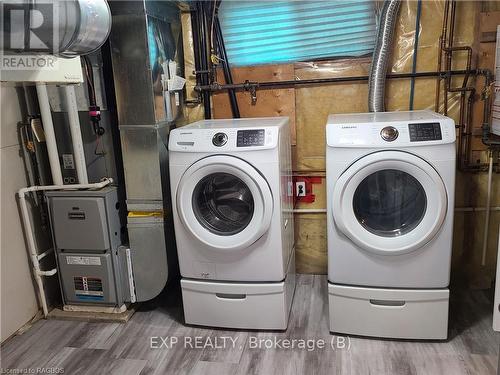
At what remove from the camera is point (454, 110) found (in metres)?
2.76


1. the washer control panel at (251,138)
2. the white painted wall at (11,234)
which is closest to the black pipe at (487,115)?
the washer control panel at (251,138)

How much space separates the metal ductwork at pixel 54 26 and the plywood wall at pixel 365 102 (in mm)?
1335

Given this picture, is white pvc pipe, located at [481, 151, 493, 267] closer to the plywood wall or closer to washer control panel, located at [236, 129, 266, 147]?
the plywood wall

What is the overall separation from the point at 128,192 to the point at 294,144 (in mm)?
1177

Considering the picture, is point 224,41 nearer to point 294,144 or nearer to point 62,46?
point 294,144

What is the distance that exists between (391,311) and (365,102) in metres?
1.37

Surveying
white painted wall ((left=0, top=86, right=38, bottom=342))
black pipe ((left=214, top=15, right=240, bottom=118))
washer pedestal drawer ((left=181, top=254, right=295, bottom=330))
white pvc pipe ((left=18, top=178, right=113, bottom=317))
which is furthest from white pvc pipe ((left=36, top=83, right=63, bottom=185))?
black pipe ((left=214, top=15, right=240, bottom=118))

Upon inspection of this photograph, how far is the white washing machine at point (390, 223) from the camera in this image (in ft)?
6.83

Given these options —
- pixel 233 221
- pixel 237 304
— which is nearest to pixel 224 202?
pixel 233 221

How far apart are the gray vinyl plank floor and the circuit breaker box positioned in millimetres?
199

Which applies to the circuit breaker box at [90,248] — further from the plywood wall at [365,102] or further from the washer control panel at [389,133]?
the washer control panel at [389,133]

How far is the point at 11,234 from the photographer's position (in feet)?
8.32

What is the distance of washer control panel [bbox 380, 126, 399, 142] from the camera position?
2102 mm

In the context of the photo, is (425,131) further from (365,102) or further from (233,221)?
(233,221)
